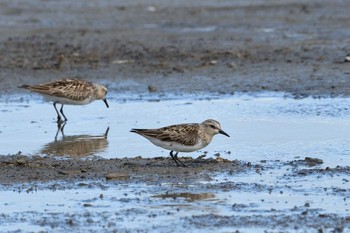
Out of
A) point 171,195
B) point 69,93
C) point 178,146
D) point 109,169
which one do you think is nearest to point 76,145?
point 109,169

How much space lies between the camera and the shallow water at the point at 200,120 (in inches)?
527

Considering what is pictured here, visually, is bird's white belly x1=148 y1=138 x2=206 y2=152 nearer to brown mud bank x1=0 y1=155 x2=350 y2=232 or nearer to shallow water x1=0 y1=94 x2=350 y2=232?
brown mud bank x1=0 y1=155 x2=350 y2=232

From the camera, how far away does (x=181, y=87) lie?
18.6 metres

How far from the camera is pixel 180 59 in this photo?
2147cm

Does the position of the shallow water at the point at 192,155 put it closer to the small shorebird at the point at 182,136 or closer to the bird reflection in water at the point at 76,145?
the bird reflection in water at the point at 76,145

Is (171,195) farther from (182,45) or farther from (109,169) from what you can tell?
(182,45)

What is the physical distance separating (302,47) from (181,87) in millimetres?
4782

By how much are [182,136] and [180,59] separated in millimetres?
9302

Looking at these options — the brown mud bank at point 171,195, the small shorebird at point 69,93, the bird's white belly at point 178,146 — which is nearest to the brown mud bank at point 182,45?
the small shorebird at point 69,93

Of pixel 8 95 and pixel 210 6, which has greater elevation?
pixel 210 6

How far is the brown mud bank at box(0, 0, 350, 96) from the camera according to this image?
19219 millimetres

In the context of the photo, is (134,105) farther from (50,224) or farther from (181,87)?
(50,224)

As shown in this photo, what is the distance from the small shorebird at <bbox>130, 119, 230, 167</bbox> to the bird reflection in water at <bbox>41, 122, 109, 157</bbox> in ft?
4.29

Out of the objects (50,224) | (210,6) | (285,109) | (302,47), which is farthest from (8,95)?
(210,6)
